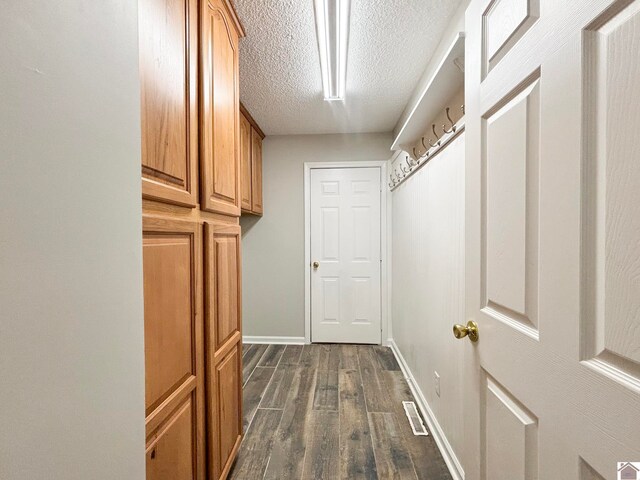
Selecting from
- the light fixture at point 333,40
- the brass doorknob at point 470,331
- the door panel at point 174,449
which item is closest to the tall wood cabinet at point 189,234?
the door panel at point 174,449

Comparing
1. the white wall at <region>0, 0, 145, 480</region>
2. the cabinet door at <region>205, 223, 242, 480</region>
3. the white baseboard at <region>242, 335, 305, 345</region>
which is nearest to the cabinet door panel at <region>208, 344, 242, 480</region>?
the cabinet door at <region>205, 223, 242, 480</region>

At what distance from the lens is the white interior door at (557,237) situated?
1.44 feet

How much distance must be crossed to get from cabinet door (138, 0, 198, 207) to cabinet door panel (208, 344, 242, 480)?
73cm

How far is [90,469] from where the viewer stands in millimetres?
417

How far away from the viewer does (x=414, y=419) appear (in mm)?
1867

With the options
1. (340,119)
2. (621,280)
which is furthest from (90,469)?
(340,119)

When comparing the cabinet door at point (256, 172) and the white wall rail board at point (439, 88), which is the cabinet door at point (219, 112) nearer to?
the white wall rail board at point (439, 88)

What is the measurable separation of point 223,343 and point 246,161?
185 centimetres

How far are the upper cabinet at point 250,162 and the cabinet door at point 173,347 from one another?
1640mm

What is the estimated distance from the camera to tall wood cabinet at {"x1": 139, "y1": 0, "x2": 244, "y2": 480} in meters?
0.81

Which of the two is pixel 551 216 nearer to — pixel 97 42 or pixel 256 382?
pixel 97 42

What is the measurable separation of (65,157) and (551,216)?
2.73 feet

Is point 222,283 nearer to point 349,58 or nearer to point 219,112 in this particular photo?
point 219,112

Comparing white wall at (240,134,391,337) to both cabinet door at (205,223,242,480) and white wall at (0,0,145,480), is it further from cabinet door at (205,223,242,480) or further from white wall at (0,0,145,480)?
white wall at (0,0,145,480)
